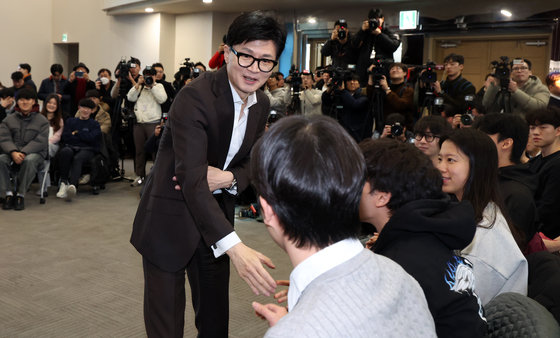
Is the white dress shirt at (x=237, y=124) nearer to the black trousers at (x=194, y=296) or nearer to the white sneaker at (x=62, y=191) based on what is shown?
the black trousers at (x=194, y=296)

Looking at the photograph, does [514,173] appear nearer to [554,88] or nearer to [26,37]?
[554,88]

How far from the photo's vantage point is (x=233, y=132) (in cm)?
180

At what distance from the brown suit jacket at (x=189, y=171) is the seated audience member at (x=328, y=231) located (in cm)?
66

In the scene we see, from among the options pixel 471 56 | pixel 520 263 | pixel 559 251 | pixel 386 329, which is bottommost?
pixel 559 251

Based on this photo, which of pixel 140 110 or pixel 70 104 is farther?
pixel 70 104

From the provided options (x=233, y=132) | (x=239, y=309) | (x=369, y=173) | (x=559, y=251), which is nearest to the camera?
(x=369, y=173)

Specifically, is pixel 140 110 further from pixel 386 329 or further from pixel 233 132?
pixel 386 329

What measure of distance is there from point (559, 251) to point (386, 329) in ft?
7.22

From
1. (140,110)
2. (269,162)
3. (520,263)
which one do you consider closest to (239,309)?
(520,263)

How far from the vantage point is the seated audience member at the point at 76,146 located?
6.21 metres

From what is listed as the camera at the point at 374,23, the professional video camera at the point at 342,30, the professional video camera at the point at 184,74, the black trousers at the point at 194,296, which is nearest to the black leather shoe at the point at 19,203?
the professional video camera at the point at 184,74

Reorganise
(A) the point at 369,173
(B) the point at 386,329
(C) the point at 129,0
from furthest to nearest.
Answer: (C) the point at 129,0
(A) the point at 369,173
(B) the point at 386,329

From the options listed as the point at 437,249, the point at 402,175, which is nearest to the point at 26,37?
the point at 402,175

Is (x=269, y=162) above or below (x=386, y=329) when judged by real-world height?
above
